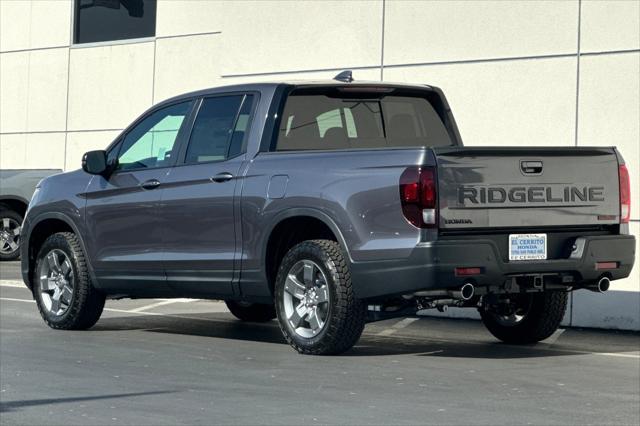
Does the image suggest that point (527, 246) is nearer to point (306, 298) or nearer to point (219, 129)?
point (306, 298)

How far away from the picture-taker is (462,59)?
Answer: 1606cm

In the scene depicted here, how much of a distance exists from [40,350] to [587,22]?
6838 millimetres

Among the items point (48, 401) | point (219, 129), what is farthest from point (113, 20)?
point (48, 401)

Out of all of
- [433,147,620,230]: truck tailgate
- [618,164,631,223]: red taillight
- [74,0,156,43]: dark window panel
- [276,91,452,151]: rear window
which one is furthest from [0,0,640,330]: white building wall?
[433,147,620,230]: truck tailgate

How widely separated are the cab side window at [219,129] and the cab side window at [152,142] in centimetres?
20

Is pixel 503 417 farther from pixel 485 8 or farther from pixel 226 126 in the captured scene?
pixel 485 8

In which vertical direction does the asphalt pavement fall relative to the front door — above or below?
below

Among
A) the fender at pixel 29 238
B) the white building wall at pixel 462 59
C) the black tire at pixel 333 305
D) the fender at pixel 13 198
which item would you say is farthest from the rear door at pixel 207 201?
the fender at pixel 13 198

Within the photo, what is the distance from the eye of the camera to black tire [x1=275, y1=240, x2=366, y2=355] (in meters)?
10.6

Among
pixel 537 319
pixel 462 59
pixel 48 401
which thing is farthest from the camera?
pixel 462 59

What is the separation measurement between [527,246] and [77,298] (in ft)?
14.0

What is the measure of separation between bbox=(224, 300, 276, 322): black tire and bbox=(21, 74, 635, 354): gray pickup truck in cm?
180

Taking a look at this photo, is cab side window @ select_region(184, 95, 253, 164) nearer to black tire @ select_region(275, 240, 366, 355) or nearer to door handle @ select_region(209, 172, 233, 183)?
door handle @ select_region(209, 172, 233, 183)

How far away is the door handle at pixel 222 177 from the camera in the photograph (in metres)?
11.6
